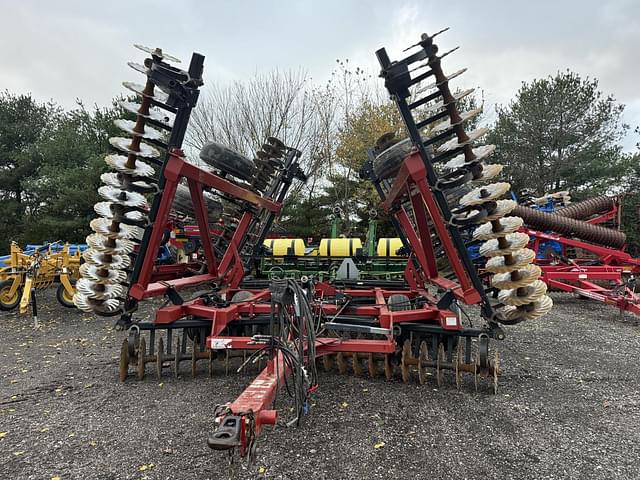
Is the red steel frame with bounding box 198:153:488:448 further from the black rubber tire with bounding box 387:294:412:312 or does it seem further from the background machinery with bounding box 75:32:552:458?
the black rubber tire with bounding box 387:294:412:312

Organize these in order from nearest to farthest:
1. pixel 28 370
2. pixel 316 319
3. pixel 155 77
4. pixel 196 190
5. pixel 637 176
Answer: pixel 155 77 < pixel 316 319 < pixel 196 190 < pixel 28 370 < pixel 637 176

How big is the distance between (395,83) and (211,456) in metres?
3.80

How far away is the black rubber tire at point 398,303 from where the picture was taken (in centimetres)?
545

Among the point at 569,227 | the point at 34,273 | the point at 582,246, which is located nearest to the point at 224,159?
the point at 34,273

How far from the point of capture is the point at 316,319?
4664 mm

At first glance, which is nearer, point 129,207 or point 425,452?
point 425,452

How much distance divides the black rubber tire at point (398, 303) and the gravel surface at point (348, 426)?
1.07m

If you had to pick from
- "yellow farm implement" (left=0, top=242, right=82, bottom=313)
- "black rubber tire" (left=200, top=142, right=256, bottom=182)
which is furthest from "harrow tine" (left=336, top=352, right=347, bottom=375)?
"yellow farm implement" (left=0, top=242, right=82, bottom=313)

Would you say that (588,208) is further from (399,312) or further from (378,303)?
(399,312)

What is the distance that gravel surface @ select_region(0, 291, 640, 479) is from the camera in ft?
10.0

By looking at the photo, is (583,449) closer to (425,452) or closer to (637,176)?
(425,452)

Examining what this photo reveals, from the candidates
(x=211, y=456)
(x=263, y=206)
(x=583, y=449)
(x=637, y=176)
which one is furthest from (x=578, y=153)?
(x=211, y=456)

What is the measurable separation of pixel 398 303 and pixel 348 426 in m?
2.04

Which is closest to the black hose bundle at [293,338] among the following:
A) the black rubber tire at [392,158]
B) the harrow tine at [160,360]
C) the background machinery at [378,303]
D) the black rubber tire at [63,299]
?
the background machinery at [378,303]
